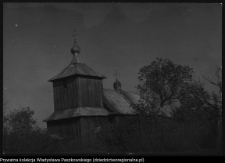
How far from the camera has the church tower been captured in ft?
68.1

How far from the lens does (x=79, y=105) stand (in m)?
20.5

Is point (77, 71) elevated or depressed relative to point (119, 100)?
elevated

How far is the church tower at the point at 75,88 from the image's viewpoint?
20750 millimetres

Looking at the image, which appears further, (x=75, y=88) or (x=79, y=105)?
(x=75, y=88)

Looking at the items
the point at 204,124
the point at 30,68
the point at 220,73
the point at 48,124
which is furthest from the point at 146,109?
the point at 48,124

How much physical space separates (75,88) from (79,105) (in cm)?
120

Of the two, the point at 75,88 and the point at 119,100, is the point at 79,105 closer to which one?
the point at 75,88

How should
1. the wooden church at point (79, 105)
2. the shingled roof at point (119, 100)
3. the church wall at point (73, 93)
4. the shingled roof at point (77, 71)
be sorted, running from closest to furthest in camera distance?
the wooden church at point (79, 105) < the church wall at point (73, 93) < the shingled roof at point (77, 71) < the shingled roof at point (119, 100)

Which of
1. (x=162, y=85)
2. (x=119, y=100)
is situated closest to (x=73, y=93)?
(x=119, y=100)

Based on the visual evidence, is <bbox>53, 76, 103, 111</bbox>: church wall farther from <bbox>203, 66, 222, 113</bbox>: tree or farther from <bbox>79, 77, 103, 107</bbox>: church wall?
<bbox>203, 66, 222, 113</bbox>: tree

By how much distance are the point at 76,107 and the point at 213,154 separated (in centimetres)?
1048

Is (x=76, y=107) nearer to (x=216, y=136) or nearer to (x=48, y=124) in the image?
(x=48, y=124)

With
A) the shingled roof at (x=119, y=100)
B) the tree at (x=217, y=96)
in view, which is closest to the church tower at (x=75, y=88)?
the shingled roof at (x=119, y=100)

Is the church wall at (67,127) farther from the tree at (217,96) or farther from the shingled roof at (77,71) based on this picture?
the tree at (217,96)
